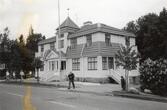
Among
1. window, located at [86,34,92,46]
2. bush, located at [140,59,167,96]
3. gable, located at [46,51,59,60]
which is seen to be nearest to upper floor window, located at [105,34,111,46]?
window, located at [86,34,92,46]

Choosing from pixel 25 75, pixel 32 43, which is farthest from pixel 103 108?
pixel 32 43

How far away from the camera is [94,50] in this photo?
36.3 meters

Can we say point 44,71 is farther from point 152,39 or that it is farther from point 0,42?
point 152,39

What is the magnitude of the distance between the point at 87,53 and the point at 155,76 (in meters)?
16.9

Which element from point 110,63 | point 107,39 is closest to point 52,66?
point 110,63

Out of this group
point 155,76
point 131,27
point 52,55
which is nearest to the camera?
point 155,76

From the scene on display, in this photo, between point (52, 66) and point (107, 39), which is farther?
point (52, 66)

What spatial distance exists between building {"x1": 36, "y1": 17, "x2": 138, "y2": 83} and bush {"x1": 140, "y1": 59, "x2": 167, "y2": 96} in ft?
41.1

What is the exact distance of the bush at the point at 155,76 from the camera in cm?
2092

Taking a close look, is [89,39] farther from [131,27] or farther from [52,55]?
[131,27]

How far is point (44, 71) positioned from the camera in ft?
151

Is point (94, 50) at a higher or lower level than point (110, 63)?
higher

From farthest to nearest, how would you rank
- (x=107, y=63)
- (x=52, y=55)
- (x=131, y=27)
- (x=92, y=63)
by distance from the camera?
(x=131, y=27), (x=52, y=55), (x=92, y=63), (x=107, y=63)

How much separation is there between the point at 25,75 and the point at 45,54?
724 inches
